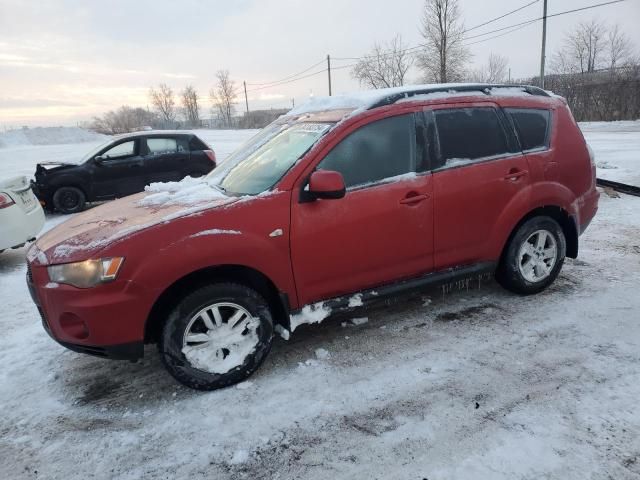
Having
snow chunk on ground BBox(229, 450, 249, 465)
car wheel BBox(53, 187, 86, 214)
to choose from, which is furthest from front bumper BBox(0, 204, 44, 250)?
snow chunk on ground BBox(229, 450, 249, 465)

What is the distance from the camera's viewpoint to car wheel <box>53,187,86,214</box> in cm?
985

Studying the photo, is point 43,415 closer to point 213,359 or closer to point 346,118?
point 213,359

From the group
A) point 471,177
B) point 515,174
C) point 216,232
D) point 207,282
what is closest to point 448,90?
point 471,177

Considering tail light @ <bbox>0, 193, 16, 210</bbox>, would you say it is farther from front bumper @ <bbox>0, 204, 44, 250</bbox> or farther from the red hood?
the red hood

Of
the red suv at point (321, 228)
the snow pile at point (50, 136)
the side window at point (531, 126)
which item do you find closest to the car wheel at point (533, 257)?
the red suv at point (321, 228)

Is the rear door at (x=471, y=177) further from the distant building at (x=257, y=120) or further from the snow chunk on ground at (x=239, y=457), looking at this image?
the distant building at (x=257, y=120)

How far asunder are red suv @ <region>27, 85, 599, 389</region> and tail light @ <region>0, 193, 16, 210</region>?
290cm

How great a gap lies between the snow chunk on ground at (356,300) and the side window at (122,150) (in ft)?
27.3

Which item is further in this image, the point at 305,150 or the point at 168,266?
the point at 305,150

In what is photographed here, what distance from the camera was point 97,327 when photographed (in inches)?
113

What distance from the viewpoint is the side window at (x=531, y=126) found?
13.5ft

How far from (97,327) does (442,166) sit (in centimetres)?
269

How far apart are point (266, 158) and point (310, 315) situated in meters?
1.30

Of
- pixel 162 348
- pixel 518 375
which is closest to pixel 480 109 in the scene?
pixel 518 375
